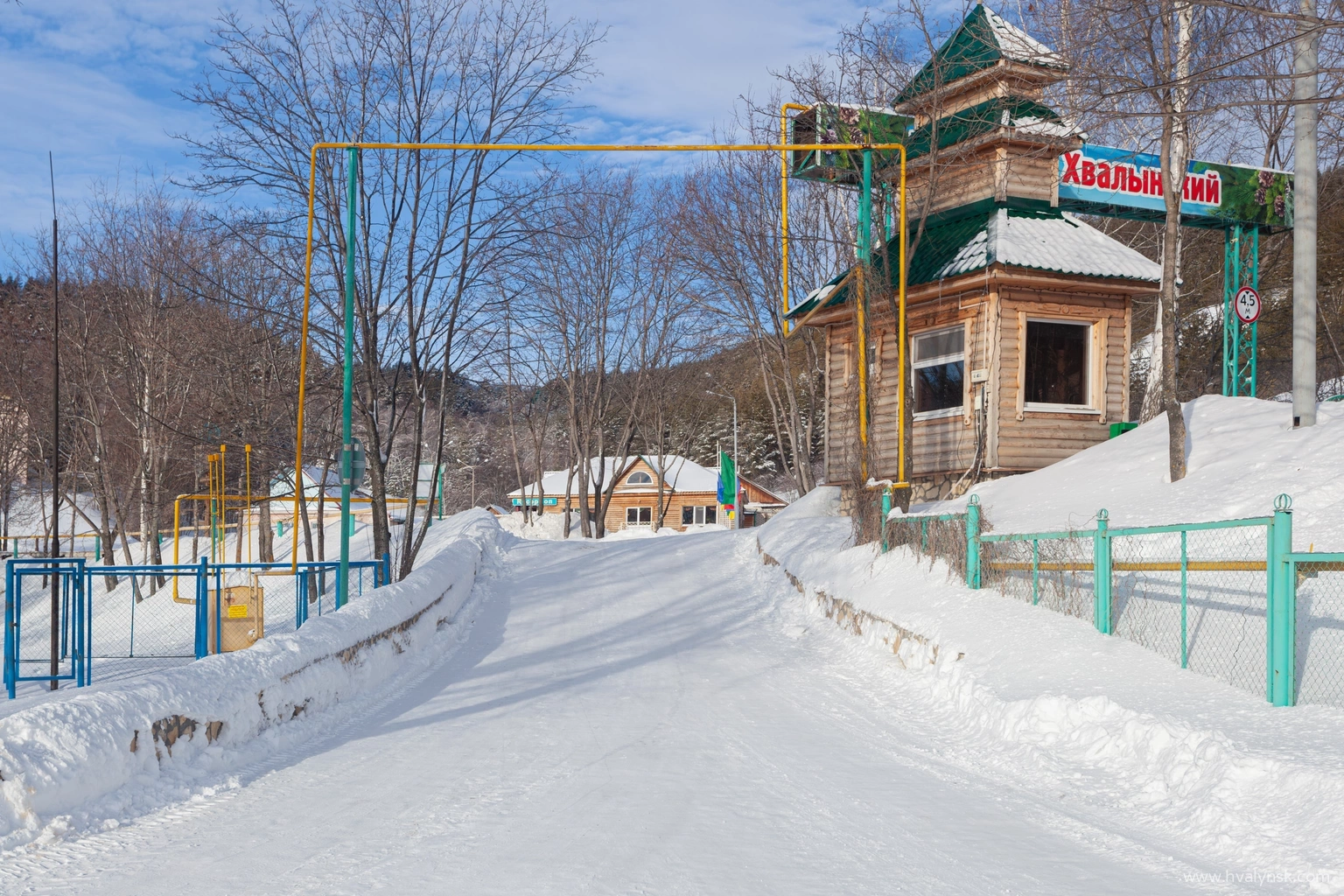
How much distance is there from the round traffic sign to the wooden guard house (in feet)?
4.46

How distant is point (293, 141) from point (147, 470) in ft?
56.7

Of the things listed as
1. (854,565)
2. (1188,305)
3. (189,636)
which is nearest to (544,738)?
(854,565)

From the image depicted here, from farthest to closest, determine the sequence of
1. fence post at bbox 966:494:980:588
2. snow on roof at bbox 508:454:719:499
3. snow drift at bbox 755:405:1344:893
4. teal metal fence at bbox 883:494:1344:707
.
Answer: snow on roof at bbox 508:454:719:499
fence post at bbox 966:494:980:588
teal metal fence at bbox 883:494:1344:707
snow drift at bbox 755:405:1344:893

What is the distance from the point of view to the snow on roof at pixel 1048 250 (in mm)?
17656

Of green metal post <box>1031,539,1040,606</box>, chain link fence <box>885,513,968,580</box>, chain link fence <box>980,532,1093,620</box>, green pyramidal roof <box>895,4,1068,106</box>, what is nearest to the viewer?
chain link fence <box>980,532,1093,620</box>

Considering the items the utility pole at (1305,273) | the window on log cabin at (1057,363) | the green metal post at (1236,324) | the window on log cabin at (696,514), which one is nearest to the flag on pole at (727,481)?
the window on log cabin at (696,514)

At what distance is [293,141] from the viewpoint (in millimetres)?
18250

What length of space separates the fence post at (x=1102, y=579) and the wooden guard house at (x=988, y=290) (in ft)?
24.8

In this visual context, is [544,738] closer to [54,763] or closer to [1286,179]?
[54,763]

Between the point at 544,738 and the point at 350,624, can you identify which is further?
the point at 350,624

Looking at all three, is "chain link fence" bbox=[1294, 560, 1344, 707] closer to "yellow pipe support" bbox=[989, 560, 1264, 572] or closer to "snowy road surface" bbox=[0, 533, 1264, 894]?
"yellow pipe support" bbox=[989, 560, 1264, 572]

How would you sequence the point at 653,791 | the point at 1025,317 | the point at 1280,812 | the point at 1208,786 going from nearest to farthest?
the point at 1280,812, the point at 1208,786, the point at 653,791, the point at 1025,317

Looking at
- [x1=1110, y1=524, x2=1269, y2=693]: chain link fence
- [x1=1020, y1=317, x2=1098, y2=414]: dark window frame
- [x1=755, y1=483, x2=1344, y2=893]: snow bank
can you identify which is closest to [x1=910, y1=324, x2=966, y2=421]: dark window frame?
[x1=1020, y1=317, x2=1098, y2=414]: dark window frame

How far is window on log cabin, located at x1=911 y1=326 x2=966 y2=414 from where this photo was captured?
18.9 meters
